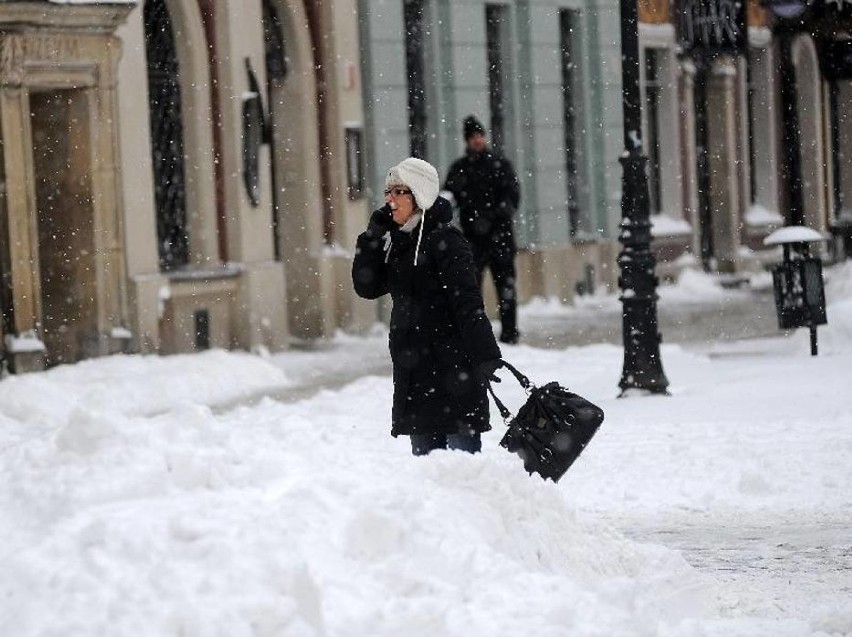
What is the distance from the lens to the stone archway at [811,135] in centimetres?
3612

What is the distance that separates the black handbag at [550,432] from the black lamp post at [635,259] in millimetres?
6071

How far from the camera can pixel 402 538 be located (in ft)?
21.0

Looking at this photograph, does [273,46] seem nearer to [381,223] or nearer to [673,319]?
[673,319]

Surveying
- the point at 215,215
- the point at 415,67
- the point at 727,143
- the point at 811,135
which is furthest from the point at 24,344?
the point at 811,135

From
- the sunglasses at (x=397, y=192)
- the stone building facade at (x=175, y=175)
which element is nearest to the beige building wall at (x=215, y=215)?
the stone building facade at (x=175, y=175)

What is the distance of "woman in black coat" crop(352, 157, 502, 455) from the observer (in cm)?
794

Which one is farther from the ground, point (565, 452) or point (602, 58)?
point (602, 58)

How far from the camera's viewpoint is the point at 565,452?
7812 millimetres

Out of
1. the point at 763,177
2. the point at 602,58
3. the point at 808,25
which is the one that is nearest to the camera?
the point at 808,25

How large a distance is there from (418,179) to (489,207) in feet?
35.3

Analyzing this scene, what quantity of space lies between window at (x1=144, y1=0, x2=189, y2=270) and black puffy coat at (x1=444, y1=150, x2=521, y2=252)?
2.51 metres

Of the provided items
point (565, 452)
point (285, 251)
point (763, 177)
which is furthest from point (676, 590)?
point (763, 177)

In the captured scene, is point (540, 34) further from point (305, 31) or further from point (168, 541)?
point (168, 541)

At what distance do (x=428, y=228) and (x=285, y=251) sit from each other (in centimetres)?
1352
